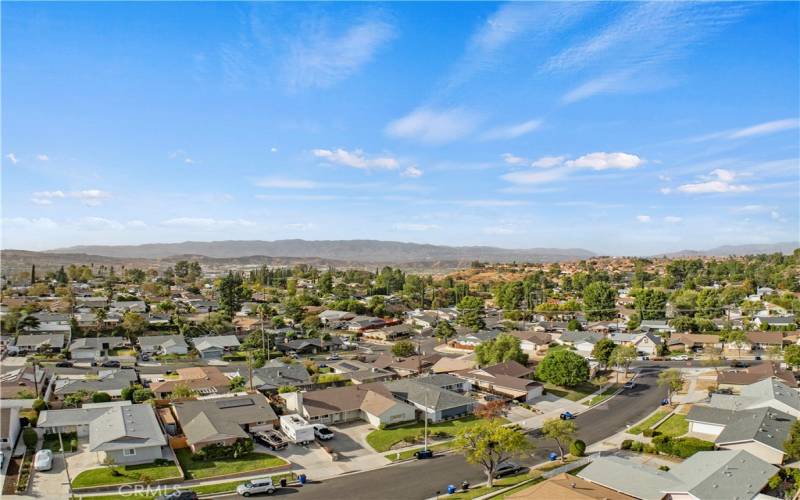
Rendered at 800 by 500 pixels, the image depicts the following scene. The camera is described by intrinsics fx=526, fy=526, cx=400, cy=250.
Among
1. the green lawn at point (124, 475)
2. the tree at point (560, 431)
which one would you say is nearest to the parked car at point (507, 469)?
the tree at point (560, 431)

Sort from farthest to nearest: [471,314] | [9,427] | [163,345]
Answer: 1. [471,314]
2. [163,345]
3. [9,427]

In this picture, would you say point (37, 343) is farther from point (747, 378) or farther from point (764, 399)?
point (747, 378)

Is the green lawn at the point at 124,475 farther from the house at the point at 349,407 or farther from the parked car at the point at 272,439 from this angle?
the house at the point at 349,407

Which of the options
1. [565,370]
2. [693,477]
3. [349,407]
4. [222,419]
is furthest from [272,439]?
[565,370]

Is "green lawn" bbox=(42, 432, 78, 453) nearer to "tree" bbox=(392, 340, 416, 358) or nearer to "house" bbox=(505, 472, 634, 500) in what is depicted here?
"house" bbox=(505, 472, 634, 500)

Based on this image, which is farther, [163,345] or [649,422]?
[163,345]

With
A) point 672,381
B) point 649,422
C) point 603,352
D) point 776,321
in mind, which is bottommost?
point 649,422

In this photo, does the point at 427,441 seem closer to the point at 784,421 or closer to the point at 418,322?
the point at 784,421

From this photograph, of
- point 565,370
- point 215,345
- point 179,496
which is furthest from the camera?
point 215,345
